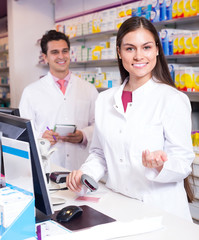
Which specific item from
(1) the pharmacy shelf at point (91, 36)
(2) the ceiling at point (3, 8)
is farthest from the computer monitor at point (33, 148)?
(2) the ceiling at point (3, 8)

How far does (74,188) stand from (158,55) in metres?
0.90

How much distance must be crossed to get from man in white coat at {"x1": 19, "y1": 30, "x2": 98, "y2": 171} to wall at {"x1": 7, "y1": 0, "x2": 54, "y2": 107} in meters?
3.04

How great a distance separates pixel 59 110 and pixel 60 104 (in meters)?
0.06

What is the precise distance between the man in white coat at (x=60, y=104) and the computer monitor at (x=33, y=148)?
5.63 ft

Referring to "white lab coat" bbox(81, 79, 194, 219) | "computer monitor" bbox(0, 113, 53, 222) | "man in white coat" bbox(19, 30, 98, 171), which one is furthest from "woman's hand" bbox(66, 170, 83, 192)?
"man in white coat" bbox(19, 30, 98, 171)

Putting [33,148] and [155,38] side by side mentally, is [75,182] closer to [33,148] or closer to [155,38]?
[33,148]

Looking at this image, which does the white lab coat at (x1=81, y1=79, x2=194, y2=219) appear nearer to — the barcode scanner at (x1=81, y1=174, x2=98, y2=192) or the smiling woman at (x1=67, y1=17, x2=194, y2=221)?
the smiling woman at (x1=67, y1=17, x2=194, y2=221)

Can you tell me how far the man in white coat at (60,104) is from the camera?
3.17 meters

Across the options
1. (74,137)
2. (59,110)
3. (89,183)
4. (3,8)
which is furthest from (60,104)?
(3,8)

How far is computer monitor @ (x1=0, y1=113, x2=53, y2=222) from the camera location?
47.9 inches

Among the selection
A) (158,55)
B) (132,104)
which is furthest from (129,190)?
(158,55)

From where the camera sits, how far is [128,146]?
1.79 metres

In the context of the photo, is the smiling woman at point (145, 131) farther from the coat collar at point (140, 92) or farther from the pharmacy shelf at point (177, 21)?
the pharmacy shelf at point (177, 21)

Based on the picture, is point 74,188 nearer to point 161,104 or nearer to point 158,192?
point 158,192
